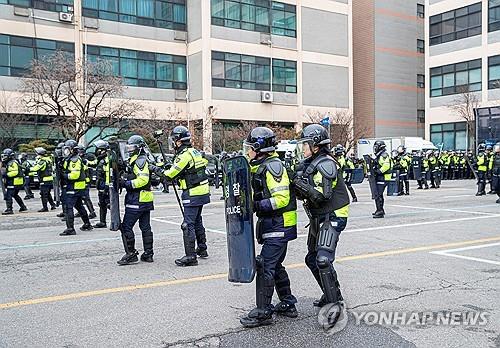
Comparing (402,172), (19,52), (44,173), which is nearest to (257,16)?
(19,52)

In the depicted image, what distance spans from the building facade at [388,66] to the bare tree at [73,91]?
2567 centimetres

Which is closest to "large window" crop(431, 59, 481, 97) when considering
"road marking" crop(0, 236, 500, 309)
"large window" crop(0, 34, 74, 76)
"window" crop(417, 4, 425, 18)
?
"window" crop(417, 4, 425, 18)

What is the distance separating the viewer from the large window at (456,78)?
1734 inches

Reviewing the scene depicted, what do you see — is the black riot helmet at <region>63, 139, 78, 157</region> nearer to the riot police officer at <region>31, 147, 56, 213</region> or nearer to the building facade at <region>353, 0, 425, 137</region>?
the riot police officer at <region>31, 147, 56, 213</region>

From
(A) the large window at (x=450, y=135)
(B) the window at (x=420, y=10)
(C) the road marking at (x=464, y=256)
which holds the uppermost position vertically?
(B) the window at (x=420, y=10)

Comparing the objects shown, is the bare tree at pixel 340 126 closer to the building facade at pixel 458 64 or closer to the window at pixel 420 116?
the building facade at pixel 458 64

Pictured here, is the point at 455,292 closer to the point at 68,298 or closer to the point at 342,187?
the point at 342,187

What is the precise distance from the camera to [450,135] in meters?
45.8

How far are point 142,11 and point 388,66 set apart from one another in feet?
80.4

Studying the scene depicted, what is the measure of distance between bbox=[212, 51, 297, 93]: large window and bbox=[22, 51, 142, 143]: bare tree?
887cm

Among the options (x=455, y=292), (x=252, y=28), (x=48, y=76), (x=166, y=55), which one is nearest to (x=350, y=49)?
(x=252, y=28)

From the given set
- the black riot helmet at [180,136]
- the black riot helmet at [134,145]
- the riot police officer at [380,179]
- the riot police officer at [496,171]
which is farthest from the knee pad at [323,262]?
the riot police officer at [496,171]

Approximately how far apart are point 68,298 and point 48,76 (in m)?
25.8

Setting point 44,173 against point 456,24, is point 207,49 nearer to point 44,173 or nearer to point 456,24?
point 456,24
